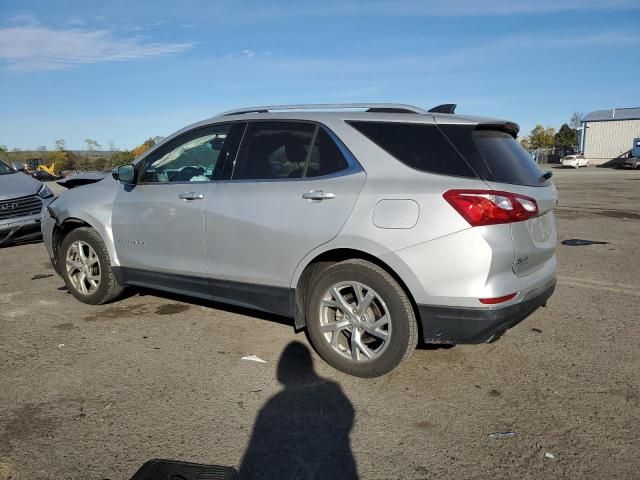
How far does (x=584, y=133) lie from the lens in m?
61.5

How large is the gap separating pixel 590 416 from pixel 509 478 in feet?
2.85

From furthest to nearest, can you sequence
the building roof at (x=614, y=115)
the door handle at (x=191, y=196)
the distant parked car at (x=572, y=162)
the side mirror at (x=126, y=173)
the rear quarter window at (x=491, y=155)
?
the building roof at (x=614, y=115) < the distant parked car at (x=572, y=162) < the side mirror at (x=126, y=173) < the door handle at (x=191, y=196) < the rear quarter window at (x=491, y=155)

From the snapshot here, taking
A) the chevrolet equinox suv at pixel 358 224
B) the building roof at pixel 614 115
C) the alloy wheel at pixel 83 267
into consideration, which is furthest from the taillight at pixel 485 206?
the building roof at pixel 614 115

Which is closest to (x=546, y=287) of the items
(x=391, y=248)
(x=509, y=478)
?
(x=391, y=248)

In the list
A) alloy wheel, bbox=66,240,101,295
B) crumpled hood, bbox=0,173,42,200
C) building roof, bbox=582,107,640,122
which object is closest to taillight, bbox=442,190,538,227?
alloy wheel, bbox=66,240,101,295

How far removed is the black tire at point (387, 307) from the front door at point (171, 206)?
117 centimetres

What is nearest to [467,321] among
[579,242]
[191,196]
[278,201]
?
[278,201]

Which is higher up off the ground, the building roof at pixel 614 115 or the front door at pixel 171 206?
the building roof at pixel 614 115

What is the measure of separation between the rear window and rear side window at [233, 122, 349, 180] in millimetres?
930

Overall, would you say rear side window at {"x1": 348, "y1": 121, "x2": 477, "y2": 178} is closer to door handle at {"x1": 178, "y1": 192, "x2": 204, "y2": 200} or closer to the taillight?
the taillight

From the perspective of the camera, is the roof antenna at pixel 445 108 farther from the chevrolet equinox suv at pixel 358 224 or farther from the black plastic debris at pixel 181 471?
the black plastic debris at pixel 181 471

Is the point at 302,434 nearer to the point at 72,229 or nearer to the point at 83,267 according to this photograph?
the point at 83,267

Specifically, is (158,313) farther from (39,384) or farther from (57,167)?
(57,167)

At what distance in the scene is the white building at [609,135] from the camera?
5828cm
